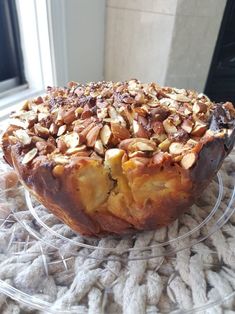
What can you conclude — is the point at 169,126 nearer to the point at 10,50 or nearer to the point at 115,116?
the point at 115,116

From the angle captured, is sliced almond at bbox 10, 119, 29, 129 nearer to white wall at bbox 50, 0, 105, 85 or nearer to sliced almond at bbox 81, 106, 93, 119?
sliced almond at bbox 81, 106, 93, 119

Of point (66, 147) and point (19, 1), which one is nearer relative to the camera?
point (66, 147)

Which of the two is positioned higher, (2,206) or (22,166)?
(22,166)

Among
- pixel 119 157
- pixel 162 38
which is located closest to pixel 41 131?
pixel 119 157

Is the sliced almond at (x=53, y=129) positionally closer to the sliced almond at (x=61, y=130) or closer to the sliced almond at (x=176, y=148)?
the sliced almond at (x=61, y=130)

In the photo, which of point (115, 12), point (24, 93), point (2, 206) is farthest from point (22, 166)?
point (115, 12)

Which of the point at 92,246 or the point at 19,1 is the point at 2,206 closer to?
the point at 92,246

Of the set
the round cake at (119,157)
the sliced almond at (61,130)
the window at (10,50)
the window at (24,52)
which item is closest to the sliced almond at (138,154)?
the round cake at (119,157)
